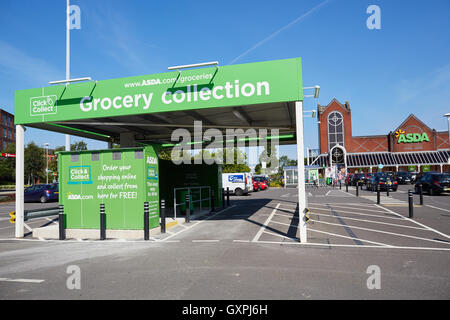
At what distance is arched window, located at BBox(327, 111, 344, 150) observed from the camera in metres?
54.9

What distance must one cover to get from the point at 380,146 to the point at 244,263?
55.3 metres

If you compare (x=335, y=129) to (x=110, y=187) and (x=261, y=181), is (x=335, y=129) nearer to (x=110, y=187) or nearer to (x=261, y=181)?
(x=261, y=181)

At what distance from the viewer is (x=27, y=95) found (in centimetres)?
1055

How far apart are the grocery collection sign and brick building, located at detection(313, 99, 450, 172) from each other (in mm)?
47827

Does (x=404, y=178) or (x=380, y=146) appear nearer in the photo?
(x=404, y=178)

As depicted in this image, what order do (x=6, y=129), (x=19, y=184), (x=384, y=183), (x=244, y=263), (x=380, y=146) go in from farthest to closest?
(x=6, y=129)
(x=380, y=146)
(x=384, y=183)
(x=19, y=184)
(x=244, y=263)

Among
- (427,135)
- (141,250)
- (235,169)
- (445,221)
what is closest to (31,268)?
(141,250)

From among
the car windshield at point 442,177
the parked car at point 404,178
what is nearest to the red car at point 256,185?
the car windshield at point 442,177

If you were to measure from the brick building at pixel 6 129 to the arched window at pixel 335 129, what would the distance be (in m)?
63.8

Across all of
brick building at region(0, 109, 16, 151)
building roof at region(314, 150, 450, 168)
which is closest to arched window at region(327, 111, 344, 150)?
building roof at region(314, 150, 450, 168)

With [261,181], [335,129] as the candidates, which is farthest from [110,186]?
[335,129]

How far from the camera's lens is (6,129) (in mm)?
66812
